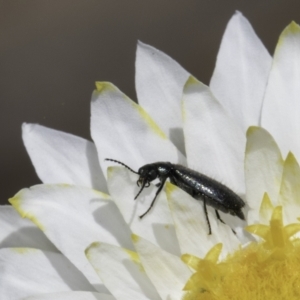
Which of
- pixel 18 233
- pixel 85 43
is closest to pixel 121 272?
pixel 18 233

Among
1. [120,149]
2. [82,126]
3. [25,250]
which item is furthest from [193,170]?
[82,126]

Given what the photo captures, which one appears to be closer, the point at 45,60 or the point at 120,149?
the point at 120,149

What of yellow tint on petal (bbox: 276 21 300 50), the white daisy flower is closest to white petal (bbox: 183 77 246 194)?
the white daisy flower

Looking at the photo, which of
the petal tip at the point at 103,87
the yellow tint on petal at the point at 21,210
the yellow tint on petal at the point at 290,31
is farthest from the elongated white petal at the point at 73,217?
the yellow tint on petal at the point at 290,31

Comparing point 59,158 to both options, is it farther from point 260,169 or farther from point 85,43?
point 85,43

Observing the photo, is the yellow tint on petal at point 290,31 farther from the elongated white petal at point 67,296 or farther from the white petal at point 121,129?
the elongated white petal at point 67,296

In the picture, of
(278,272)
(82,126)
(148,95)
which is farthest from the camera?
(82,126)

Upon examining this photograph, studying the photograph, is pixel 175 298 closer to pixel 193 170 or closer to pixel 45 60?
pixel 193 170
